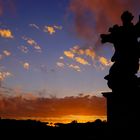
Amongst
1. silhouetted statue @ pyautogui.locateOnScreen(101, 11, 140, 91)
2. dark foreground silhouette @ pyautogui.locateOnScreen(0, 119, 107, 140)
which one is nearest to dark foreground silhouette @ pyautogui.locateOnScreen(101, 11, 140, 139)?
silhouetted statue @ pyautogui.locateOnScreen(101, 11, 140, 91)

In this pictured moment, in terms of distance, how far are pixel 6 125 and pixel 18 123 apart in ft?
1.40

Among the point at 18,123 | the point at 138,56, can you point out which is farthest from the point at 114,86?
the point at 18,123

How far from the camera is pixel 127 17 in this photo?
1347cm

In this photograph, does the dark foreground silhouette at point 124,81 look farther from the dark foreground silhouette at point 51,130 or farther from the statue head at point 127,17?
the dark foreground silhouette at point 51,130

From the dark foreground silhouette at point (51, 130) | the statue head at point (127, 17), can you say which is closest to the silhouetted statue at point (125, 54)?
the statue head at point (127, 17)

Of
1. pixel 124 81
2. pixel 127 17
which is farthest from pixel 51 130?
pixel 127 17

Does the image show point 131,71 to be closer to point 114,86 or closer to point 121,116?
point 114,86

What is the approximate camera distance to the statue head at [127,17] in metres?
13.5

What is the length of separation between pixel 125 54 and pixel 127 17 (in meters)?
1.52

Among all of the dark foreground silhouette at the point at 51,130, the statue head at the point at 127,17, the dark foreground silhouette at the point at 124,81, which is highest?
the statue head at the point at 127,17

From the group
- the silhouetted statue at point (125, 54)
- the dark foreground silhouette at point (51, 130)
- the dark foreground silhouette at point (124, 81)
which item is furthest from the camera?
the silhouetted statue at point (125, 54)

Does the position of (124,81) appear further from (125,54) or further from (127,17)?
(127,17)

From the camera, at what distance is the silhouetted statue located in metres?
13.1

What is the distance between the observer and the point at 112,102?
13.1 m
